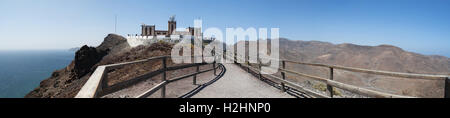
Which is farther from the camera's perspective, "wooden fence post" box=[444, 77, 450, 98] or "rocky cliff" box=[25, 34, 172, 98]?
"rocky cliff" box=[25, 34, 172, 98]

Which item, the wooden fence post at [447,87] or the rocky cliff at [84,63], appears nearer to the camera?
the wooden fence post at [447,87]

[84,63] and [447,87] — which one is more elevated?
[447,87]

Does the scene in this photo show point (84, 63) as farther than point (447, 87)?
Yes
